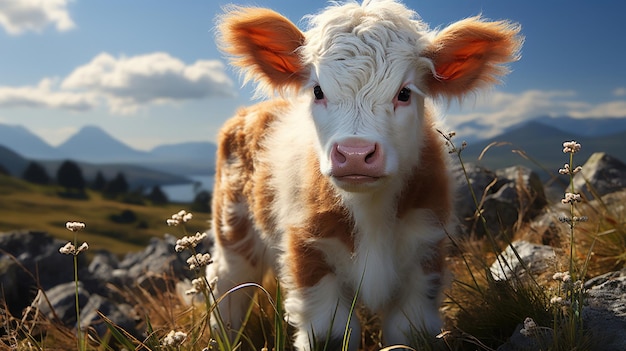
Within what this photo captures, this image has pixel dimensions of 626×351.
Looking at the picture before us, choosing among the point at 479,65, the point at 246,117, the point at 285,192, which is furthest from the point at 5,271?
the point at 479,65

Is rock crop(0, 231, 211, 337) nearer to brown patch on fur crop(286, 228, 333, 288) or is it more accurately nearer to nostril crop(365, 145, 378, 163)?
brown patch on fur crop(286, 228, 333, 288)

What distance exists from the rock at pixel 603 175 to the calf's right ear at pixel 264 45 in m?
5.10

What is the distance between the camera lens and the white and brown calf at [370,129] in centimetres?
369

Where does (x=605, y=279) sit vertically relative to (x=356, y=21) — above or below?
below

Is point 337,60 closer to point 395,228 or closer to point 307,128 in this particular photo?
point 307,128

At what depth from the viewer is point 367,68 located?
12.0ft

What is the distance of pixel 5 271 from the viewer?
8.10 meters

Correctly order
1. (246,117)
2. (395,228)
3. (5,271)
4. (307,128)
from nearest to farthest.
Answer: (395,228)
(307,128)
(246,117)
(5,271)

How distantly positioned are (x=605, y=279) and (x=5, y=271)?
7.29 meters

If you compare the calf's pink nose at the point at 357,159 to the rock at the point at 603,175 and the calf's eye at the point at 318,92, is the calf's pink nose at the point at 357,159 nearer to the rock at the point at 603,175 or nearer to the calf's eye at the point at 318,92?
the calf's eye at the point at 318,92

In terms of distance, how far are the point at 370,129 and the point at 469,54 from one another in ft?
3.53

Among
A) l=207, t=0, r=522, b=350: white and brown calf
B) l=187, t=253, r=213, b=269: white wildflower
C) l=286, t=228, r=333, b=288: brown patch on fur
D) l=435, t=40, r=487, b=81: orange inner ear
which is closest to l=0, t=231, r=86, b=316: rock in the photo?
l=207, t=0, r=522, b=350: white and brown calf

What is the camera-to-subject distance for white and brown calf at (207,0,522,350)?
145 inches

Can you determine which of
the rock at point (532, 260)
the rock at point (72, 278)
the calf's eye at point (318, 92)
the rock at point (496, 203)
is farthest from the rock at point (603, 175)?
the rock at point (72, 278)
